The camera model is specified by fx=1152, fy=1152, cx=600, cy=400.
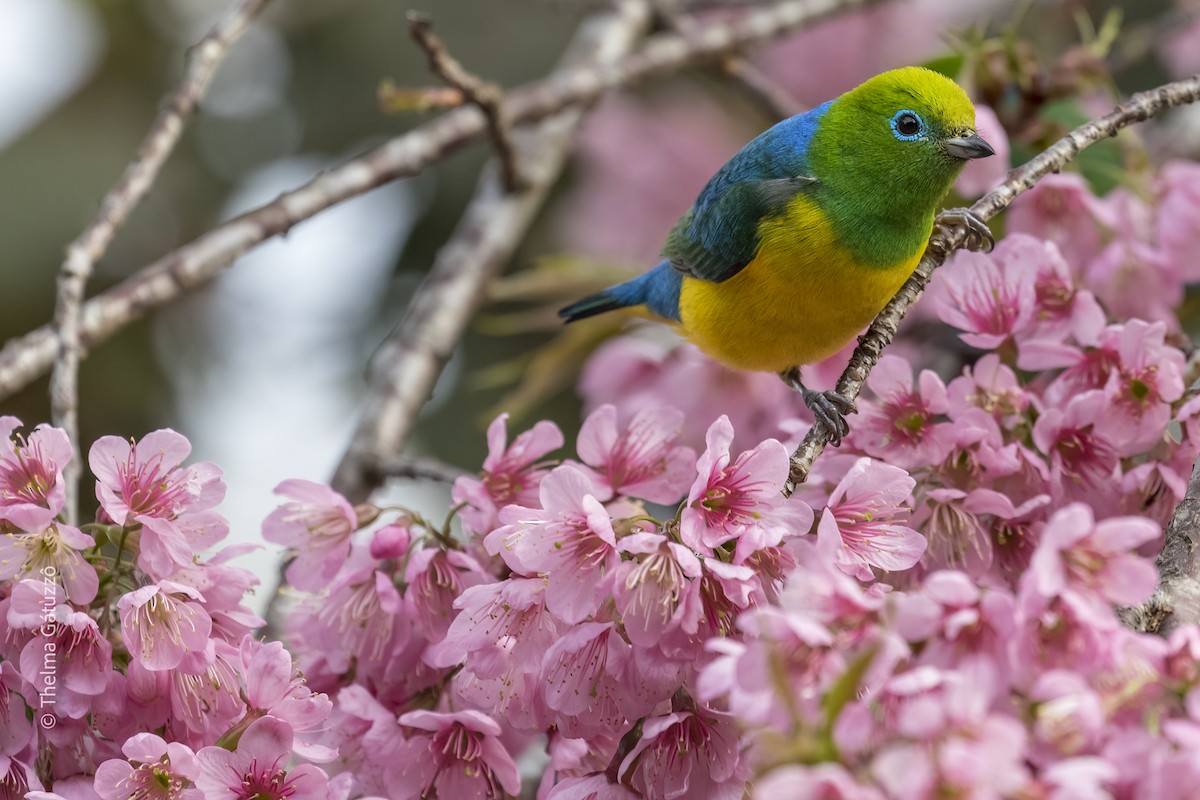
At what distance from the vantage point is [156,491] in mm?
1506

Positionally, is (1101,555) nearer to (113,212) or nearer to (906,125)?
(906,125)

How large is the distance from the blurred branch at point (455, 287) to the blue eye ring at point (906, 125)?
124cm

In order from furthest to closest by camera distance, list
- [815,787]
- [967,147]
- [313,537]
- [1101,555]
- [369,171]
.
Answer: [369,171], [967,147], [313,537], [1101,555], [815,787]

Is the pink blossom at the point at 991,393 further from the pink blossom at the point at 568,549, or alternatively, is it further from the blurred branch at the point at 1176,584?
the pink blossom at the point at 568,549

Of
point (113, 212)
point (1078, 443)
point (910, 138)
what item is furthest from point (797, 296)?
point (113, 212)

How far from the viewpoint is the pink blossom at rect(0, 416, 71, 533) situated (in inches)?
56.5

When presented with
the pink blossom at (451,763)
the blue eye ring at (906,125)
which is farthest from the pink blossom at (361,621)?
the blue eye ring at (906,125)

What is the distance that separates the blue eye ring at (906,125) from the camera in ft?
7.48

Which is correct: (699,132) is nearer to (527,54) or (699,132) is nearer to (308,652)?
(527,54)

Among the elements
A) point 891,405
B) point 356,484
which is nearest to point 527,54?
point 356,484

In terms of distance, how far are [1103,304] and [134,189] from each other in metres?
1.85

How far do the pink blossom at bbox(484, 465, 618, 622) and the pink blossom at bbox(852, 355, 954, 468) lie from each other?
0.51m

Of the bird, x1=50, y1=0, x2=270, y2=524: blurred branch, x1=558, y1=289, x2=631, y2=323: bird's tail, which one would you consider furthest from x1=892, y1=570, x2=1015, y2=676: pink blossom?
x1=558, y1=289, x2=631, y2=323: bird's tail

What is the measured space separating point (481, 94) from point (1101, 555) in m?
1.91
